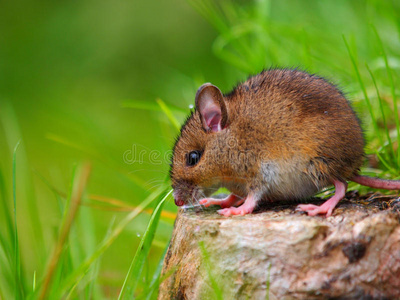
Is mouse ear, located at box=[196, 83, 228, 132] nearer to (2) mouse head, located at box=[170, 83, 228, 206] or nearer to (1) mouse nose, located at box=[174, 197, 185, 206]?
(2) mouse head, located at box=[170, 83, 228, 206]

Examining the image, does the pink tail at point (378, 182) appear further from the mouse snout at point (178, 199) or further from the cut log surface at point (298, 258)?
the mouse snout at point (178, 199)

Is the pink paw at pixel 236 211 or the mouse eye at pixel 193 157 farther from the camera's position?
the mouse eye at pixel 193 157

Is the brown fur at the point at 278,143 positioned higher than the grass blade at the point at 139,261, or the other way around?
the brown fur at the point at 278,143

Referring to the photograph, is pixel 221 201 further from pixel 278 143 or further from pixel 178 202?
pixel 278 143

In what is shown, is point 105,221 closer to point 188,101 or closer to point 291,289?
point 188,101
